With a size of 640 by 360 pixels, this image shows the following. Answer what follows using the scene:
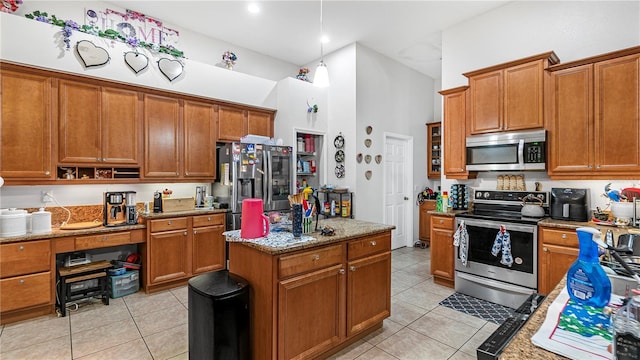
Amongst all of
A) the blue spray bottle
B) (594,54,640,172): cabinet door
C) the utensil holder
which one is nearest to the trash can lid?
the utensil holder

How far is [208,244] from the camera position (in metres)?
4.10

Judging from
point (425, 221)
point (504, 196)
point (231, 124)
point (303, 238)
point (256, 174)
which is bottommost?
point (425, 221)

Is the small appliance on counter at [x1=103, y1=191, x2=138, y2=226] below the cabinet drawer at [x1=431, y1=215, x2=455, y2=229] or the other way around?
the other way around

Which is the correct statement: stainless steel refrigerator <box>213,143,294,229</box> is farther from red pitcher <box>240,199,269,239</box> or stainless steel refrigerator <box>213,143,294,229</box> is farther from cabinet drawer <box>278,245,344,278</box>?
cabinet drawer <box>278,245,344,278</box>

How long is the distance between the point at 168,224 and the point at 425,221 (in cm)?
475

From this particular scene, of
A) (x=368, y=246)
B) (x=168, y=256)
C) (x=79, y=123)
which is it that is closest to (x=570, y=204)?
(x=368, y=246)

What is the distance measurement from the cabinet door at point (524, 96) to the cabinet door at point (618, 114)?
0.47 metres

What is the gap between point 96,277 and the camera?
323 centimetres

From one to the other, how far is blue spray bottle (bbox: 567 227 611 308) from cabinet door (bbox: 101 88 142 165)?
4.38 metres

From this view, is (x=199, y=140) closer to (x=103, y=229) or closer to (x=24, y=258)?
(x=103, y=229)

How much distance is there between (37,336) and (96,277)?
687mm

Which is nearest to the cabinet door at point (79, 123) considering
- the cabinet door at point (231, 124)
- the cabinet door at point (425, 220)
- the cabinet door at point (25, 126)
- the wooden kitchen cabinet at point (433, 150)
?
the cabinet door at point (25, 126)

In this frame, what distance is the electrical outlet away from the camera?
343 cm

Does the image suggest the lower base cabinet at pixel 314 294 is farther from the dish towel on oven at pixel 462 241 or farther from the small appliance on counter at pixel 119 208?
the small appliance on counter at pixel 119 208
